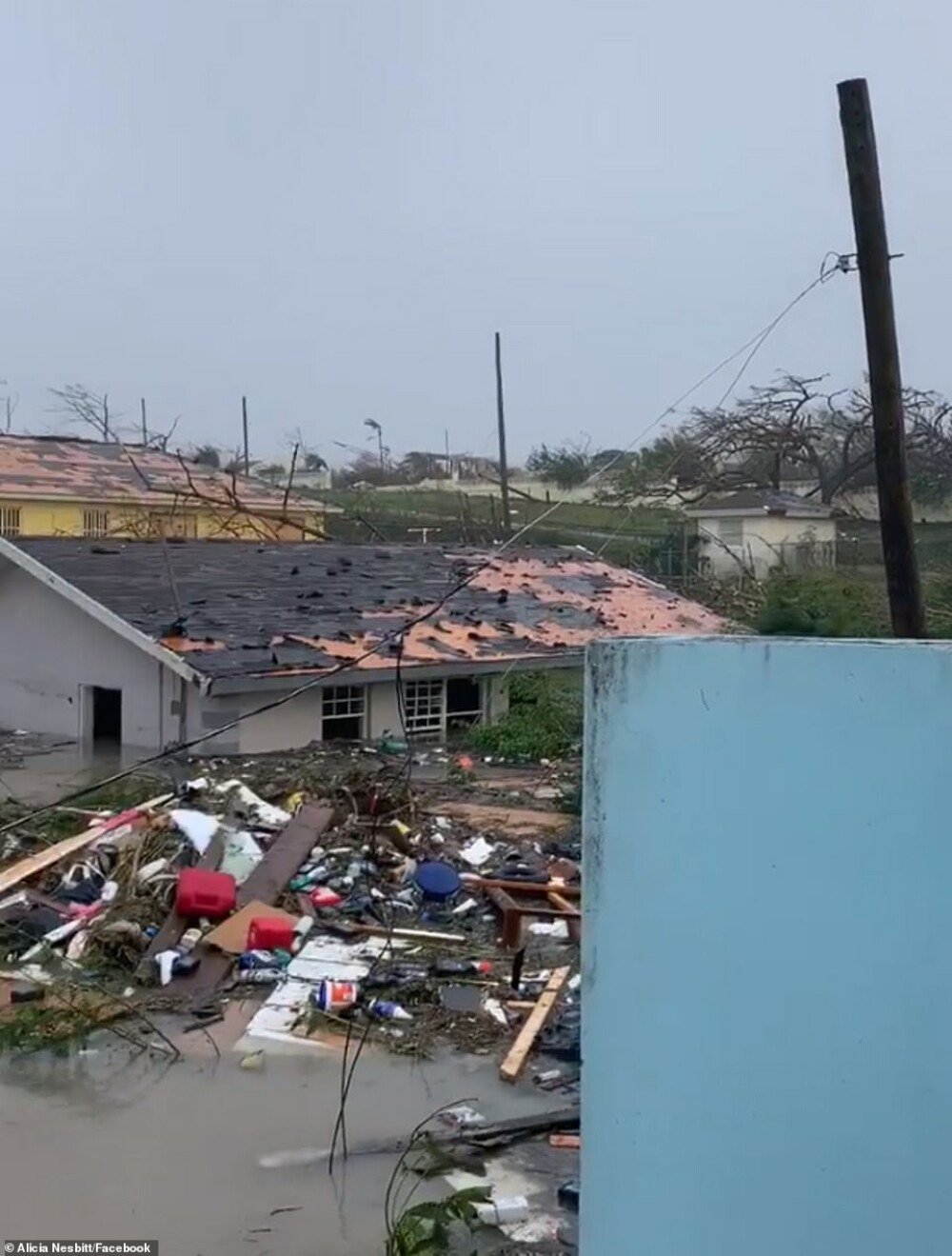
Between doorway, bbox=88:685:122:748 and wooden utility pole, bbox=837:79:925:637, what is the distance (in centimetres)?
1540

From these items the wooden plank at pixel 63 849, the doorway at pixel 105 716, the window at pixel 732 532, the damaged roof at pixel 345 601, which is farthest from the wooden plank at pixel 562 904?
the window at pixel 732 532

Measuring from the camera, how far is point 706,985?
3160mm

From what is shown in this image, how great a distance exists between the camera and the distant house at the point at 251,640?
19.8m

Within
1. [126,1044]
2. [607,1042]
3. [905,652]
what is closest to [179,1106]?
[126,1044]

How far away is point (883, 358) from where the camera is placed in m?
8.95

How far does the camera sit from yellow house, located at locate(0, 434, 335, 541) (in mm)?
36156

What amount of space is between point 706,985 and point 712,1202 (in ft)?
1.67

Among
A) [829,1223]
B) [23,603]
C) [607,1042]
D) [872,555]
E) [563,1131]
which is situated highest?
[872,555]

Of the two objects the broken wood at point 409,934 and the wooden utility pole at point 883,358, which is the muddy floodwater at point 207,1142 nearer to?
the broken wood at point 409,934

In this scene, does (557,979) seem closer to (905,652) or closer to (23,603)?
(905,652)

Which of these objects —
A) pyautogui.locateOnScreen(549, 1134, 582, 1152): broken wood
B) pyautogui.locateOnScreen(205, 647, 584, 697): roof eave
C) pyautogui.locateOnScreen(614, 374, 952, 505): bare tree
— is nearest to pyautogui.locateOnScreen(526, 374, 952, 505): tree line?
pyautogui.locateOnScreen(614, 374, 952, 505): bare tree

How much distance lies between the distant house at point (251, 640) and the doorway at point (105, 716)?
0.03 m

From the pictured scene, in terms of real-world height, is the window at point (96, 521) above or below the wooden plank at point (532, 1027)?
above

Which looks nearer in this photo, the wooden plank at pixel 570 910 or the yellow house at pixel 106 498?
the wooden plank at pixel 570 910
